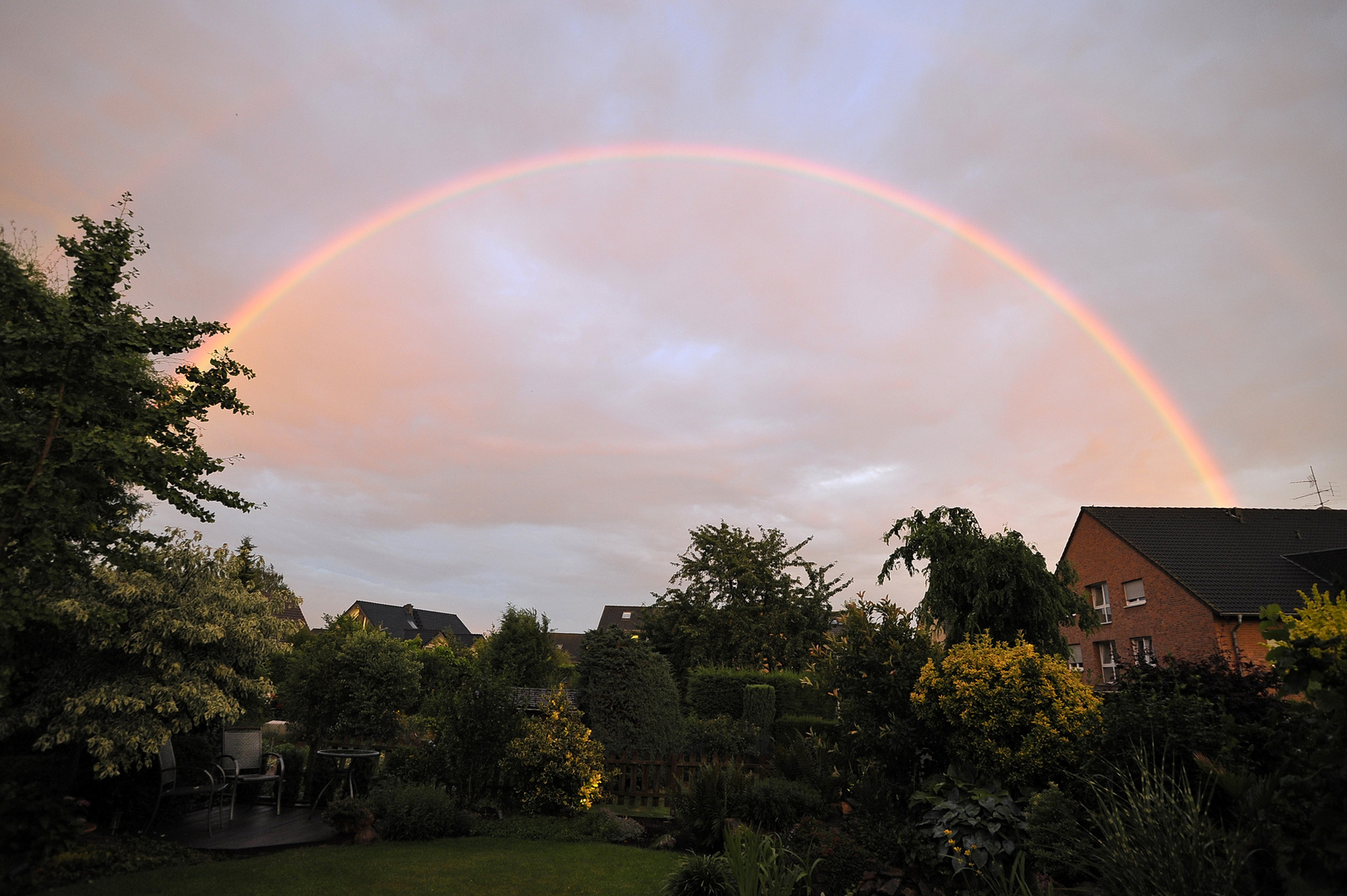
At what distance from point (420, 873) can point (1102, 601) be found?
30.6 metres

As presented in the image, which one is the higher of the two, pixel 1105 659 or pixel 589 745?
pixel 1105 659

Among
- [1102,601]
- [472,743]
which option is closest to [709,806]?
[472,743]

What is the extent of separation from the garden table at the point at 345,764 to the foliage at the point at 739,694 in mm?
10182

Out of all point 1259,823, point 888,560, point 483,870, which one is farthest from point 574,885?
point 888,560

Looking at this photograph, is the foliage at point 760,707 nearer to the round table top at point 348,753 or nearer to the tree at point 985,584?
the tree at point 985,584

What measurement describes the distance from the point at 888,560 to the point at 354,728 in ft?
38.1


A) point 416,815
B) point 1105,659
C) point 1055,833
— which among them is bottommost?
point 416,815

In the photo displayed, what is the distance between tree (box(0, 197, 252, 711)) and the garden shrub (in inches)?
315

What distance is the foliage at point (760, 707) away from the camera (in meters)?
18.5

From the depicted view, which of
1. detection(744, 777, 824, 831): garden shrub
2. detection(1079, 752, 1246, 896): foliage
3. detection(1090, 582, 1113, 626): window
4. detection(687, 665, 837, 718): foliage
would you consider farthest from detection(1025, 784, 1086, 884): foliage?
detection(1090, 582, 1113, 626): window

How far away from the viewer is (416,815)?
935 cm

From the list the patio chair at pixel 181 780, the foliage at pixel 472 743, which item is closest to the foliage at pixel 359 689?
the patio chair at pixel 181 780

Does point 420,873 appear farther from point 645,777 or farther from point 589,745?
point 645,777

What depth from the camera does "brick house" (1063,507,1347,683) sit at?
24312mm
